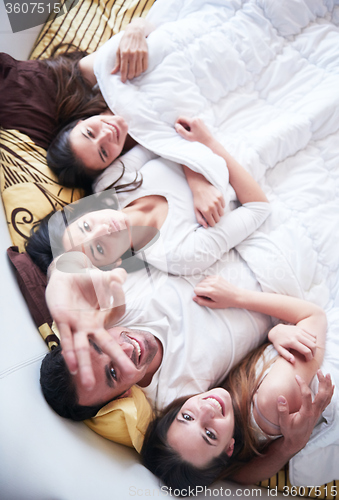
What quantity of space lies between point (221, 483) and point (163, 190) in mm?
667

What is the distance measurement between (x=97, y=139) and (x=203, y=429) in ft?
2.15

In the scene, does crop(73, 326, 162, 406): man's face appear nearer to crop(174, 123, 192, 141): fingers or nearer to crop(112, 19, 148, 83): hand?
crop(174, 123, 192, 141): fingers

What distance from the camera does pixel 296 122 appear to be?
38.6 inches

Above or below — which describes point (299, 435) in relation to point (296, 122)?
below

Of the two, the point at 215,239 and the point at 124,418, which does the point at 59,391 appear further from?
the point at 215,239

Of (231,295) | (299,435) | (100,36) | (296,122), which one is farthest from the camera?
(100,36)

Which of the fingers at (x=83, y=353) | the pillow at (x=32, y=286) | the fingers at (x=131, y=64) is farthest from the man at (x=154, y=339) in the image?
the fingers at (x=131, y=64)

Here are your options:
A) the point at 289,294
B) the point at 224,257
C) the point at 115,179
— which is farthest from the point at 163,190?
the point at 289,294

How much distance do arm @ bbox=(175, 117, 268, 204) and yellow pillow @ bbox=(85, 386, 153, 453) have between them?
55cm

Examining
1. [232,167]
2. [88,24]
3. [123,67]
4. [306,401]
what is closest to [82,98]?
[123,67]

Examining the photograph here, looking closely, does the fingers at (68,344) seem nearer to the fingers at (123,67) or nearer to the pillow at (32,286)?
the pillow at (32,286)

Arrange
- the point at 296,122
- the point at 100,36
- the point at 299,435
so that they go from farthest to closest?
the point at 100,36 → the point at 296,122 → the point at 299,435

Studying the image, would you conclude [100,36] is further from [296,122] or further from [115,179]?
[296,122]

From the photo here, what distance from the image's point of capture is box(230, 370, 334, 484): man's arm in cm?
69
